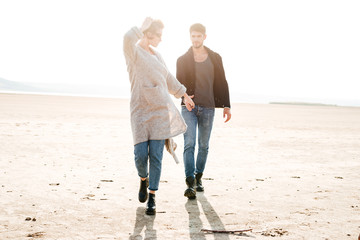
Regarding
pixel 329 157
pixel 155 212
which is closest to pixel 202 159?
pixel 155 212

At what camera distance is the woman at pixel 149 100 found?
4.17 metres

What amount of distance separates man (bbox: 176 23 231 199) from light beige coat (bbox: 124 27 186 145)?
1.01 m

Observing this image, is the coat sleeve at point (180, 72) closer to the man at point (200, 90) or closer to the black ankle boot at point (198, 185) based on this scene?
the man at point (200, 90)

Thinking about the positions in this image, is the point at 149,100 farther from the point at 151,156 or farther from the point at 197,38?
the point at 197,38

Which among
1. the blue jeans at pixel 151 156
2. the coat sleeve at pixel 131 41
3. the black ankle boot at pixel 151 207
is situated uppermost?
the coat sleeve at pixel 131 41

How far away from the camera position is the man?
5398mm

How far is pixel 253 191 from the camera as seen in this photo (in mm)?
5688

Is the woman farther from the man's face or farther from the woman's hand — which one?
the man's face

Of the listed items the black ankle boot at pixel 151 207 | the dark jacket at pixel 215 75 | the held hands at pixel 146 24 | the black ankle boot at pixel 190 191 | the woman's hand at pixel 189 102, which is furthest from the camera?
the dark jacket at pixel 215 75

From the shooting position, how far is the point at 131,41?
4.03 m

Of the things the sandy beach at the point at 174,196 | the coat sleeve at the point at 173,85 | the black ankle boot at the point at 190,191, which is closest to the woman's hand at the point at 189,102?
the coat sleeve at the point at 173,85

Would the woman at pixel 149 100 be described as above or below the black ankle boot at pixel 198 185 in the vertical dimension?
above

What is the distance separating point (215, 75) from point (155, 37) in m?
1.62

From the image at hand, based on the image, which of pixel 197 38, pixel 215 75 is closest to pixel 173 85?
pixel 197 38
